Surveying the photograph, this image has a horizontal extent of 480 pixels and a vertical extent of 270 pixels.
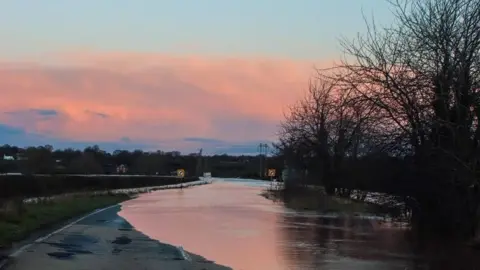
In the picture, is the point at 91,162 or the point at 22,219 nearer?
the point at 22,219

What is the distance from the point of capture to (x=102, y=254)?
52.2ft

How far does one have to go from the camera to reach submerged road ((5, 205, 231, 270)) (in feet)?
45.2

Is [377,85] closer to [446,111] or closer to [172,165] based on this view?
[446,111]

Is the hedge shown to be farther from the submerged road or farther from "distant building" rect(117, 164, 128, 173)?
"distant building" rect(117, 164, 128, 173)

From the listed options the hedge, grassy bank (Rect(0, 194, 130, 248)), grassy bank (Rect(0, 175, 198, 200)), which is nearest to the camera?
grassy bank (Rect(0, 194, 130, 248))

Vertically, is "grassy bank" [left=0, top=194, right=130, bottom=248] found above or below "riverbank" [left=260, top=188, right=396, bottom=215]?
below

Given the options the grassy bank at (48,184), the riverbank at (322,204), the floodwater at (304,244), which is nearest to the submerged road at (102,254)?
the floodwater at (304,244)

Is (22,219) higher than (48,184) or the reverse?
the reverse

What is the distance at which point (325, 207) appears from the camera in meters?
41.1

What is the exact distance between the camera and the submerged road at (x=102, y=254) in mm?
13781

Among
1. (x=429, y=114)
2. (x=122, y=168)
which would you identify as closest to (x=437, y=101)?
(x=429, y=114)

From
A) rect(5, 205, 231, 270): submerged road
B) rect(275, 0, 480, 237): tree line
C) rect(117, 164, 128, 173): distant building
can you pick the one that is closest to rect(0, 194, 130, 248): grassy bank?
rect(5, 205, 231, 270): submerged road

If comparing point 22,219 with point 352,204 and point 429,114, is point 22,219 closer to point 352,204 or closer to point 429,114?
point 429,114

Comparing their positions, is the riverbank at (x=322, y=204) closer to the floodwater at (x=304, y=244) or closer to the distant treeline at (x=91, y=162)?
the floodwater at (x=304, y=244)
